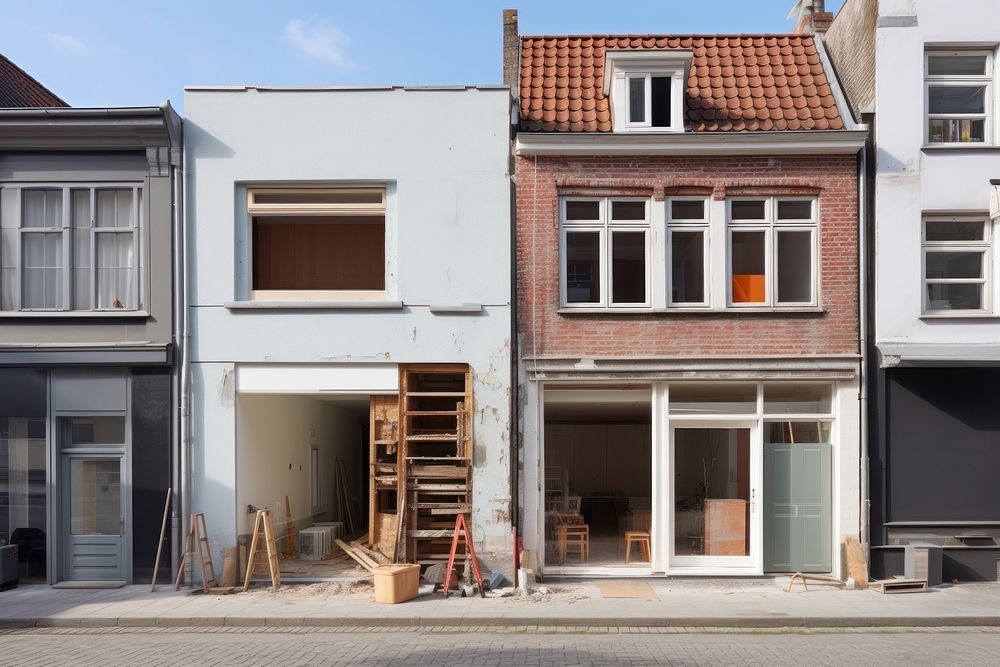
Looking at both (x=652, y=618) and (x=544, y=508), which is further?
(x=544, y=508)

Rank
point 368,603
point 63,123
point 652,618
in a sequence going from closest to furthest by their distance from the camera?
point 652,618
point 368,603
point 63,123

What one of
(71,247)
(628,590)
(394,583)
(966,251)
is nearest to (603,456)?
(628,590)

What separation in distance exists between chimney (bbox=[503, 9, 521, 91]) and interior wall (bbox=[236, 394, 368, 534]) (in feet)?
21.3

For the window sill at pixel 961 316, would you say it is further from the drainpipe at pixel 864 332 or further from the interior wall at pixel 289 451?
the interior wall at pixel 289 451

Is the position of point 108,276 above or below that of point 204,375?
above

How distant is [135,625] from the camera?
1112 centimetres

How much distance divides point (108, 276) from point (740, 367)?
378 inches

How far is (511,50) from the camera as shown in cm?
1527

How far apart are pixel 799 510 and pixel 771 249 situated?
154 inches

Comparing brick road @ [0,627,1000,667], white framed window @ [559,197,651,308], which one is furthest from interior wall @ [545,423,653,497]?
brick road @ [0,627,1000,667]

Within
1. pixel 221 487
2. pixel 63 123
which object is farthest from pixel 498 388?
pixel 63 123

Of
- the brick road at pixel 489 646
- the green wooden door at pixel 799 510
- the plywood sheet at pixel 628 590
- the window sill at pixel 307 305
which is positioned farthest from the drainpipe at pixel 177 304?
the green wooden door at pixel 799 510

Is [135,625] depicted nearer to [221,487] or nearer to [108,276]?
[221,487]

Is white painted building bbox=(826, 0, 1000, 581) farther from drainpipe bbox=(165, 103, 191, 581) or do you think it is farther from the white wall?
drainpipe bbox=(165, 103, 191, 581)
